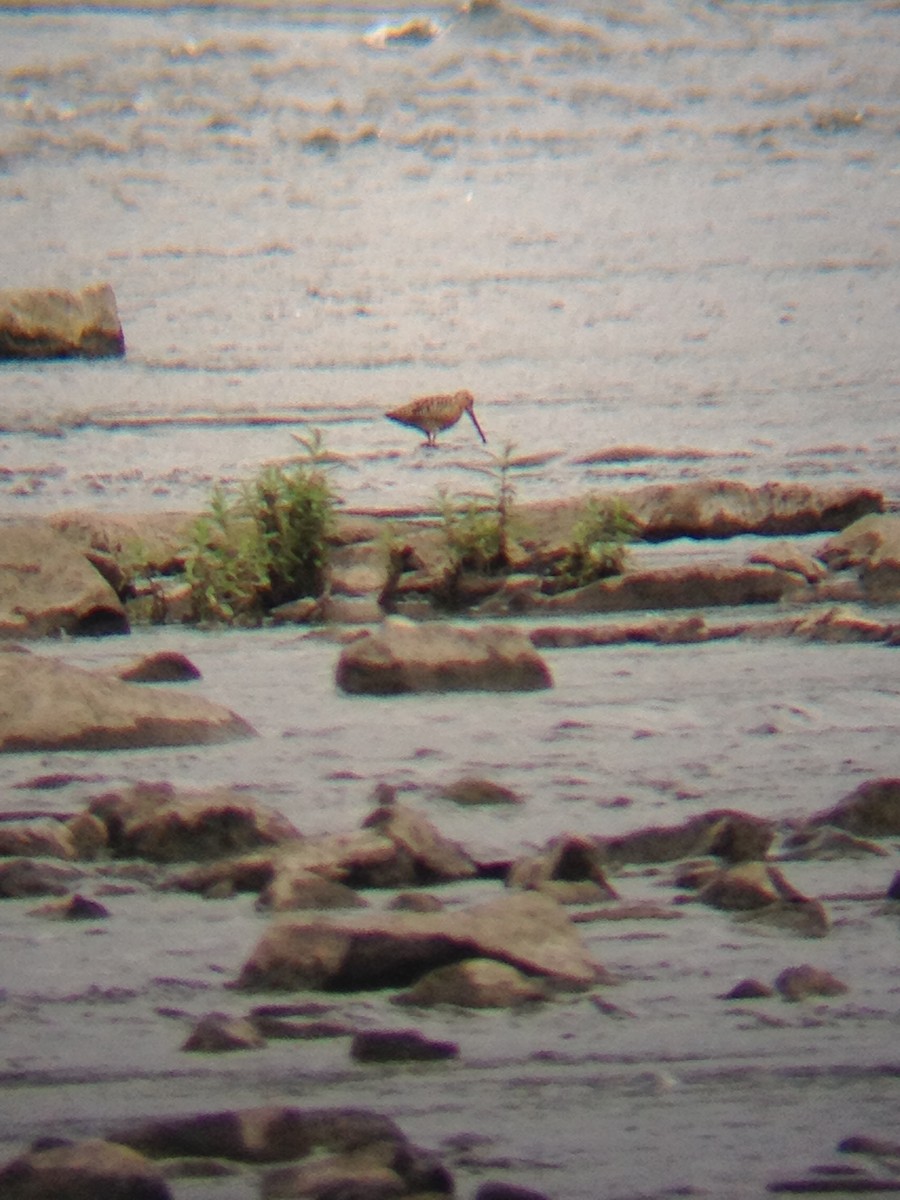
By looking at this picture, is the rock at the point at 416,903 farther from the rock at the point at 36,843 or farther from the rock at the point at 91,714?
the rock at the point at 91,714

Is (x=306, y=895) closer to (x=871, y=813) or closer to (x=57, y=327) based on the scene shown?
(x=871, y=813)

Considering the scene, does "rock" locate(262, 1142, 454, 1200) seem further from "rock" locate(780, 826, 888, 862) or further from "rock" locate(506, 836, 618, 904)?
"rock" locate(780, 826, 888, 862)

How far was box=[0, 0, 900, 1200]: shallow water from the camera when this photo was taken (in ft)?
6.66

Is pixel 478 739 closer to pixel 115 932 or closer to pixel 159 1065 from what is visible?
pixel 115 932

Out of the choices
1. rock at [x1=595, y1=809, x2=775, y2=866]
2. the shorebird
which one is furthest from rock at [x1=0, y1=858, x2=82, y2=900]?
the shorebird

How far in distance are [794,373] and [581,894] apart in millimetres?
5369

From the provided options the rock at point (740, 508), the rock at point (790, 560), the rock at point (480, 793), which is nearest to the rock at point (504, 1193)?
the rock at point (480, 793)

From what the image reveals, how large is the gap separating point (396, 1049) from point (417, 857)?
600 millimetres

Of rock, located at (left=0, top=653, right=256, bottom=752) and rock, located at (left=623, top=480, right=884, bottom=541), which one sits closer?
rock, located at (left=0, top=653, right=256, bottom=752)

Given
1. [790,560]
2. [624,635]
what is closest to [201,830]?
[624,635]

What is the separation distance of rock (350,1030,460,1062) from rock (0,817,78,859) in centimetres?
79

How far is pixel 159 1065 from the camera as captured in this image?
80.7 inches

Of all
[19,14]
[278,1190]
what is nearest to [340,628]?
[278,1190]

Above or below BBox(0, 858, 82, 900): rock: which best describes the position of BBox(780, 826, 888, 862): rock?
above
